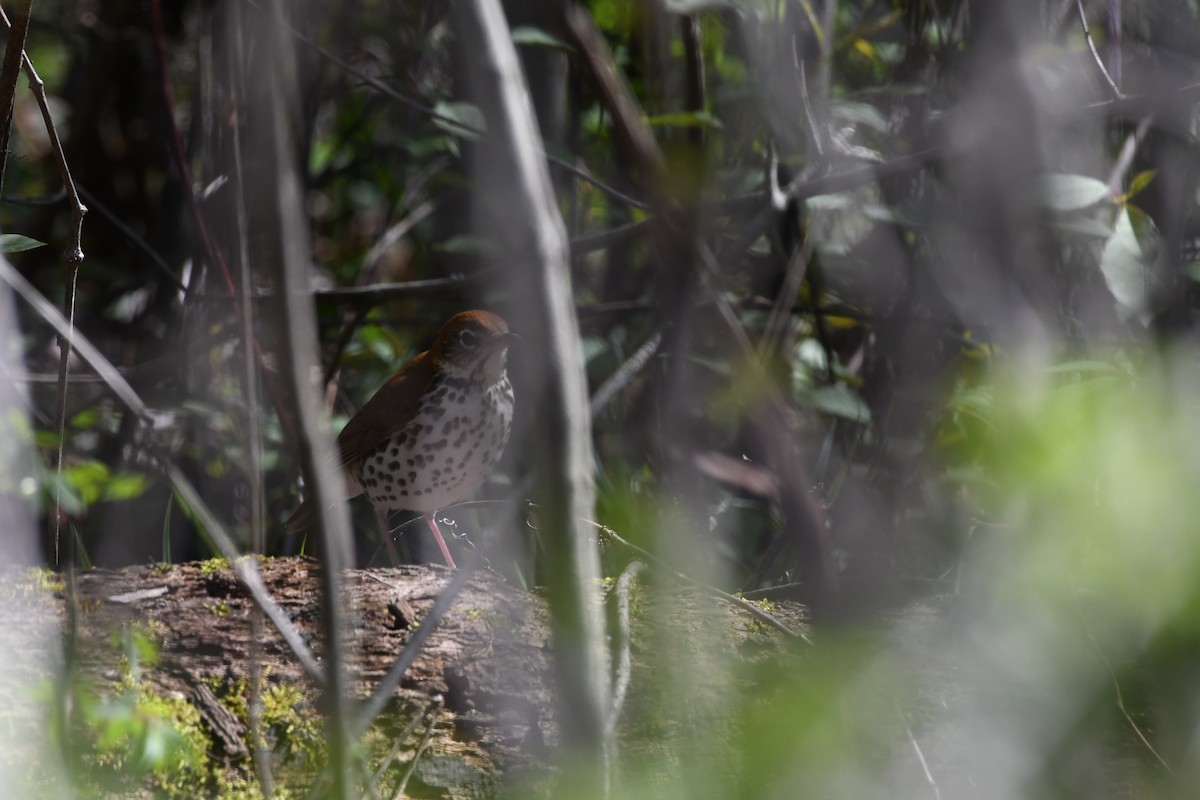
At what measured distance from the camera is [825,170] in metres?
2.78

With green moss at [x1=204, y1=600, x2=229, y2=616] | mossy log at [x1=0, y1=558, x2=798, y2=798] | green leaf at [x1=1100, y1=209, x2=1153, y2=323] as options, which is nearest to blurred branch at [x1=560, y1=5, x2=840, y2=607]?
mossy log at [x1=0, y1=558, x2=798, y2=798]

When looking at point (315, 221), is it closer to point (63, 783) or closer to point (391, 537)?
point (391, 537)

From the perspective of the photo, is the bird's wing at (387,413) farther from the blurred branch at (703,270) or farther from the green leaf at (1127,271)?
the blurred branch at (703,270)

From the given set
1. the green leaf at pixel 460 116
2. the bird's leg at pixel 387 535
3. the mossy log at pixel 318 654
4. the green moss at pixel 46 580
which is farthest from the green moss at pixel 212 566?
the green leaf at pixel 460 116

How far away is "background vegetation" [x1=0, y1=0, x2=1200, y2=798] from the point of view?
0.85 m

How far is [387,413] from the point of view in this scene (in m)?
3.14

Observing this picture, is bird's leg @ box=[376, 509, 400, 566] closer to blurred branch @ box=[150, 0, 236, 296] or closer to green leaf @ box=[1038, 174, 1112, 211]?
blurred branch @ box=[150, 0, 236, 296]

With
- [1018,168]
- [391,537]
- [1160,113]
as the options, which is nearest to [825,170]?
[1018,168]

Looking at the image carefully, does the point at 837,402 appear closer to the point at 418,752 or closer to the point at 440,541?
the point at 440,541

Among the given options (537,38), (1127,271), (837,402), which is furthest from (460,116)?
(1127,271)

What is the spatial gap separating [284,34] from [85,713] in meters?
0.98

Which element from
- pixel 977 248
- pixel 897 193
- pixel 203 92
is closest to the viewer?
pixel 977 248

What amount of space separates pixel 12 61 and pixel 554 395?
1.43 metres

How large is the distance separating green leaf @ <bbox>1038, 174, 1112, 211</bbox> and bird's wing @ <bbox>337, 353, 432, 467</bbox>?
166cm
